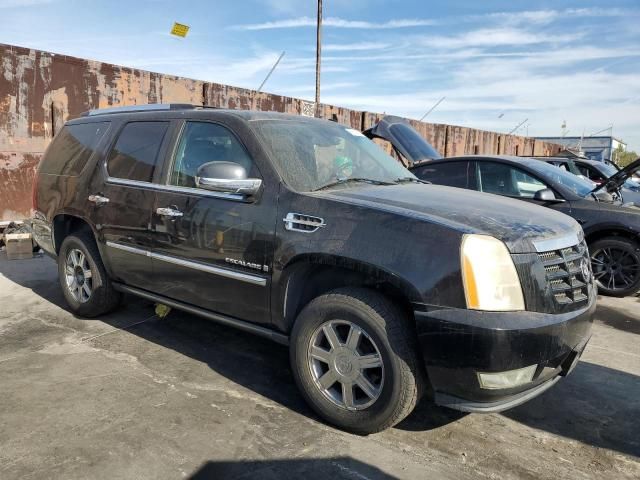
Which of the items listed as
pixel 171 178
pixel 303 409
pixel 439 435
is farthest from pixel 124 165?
pixel 439 435

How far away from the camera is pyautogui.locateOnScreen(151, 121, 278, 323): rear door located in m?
3.11

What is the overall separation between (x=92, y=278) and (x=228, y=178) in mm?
2164

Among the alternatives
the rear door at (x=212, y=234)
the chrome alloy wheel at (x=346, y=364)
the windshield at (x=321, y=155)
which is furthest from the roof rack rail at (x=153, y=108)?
the chrome alloy wheel at (x=346, y=364)

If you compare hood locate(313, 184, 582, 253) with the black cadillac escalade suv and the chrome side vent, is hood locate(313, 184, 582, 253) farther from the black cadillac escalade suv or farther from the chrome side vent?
the chrome side vent

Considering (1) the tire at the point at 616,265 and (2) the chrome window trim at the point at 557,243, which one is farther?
(1) the tire at the point at 616,265

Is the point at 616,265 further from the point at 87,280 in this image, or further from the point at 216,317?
the point at 87,280

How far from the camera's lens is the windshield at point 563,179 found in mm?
6035

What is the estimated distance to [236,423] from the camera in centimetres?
290

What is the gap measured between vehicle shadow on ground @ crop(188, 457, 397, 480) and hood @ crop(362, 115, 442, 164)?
5.14 m

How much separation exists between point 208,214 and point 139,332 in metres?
1.64

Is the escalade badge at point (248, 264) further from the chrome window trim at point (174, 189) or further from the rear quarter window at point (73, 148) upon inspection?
the rear quarter window at point (73, 148)

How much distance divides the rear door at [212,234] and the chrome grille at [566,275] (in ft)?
5.02

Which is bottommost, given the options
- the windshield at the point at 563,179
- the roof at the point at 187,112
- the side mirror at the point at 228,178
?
the side mirror at the point at 228,178

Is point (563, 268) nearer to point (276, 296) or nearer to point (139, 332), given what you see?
point (276, 296)
